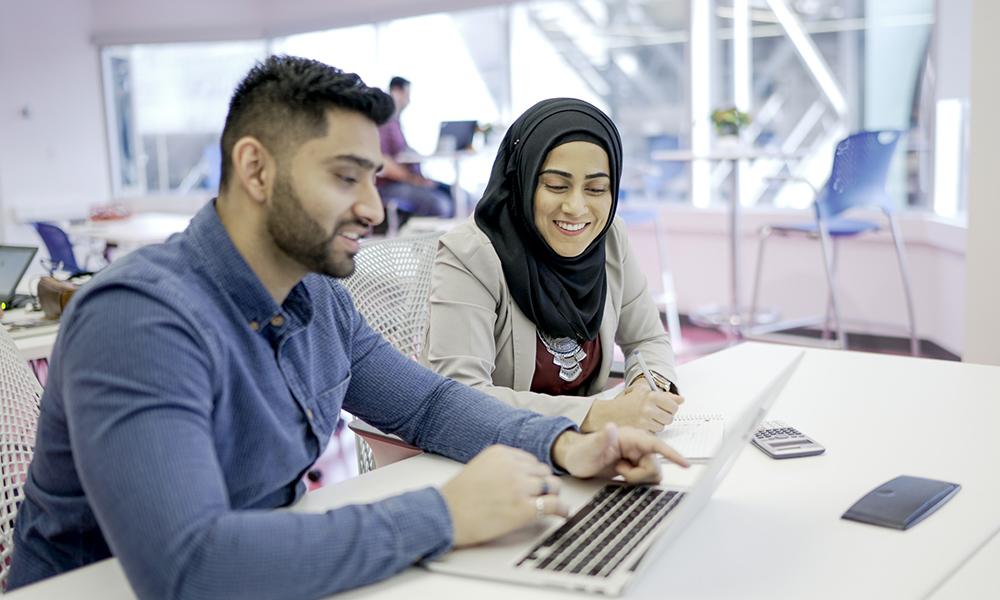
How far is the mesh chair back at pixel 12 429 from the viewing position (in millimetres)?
1198

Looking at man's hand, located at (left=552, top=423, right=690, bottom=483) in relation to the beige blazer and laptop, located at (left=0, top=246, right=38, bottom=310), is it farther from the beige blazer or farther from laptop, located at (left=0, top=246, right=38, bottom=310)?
laptop, located at (left=0, top=246, right=38, bottom=310)

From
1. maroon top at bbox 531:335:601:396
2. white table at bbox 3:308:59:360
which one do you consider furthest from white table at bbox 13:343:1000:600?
white table at bbox 3:308:59:360

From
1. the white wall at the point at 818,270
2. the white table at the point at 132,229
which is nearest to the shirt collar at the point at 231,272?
the white table at the point at 132,229

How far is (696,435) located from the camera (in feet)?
4.25

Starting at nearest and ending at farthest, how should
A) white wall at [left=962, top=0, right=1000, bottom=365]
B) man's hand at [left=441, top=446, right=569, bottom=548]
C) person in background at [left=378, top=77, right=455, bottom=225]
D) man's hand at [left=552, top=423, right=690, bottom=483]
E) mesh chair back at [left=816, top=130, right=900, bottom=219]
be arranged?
man's hand at [left=441, top=446, right=569, bottom=548] < man's hand at [left=552, top=423, right=690, bottom=483] < white wall at [left=962, top=0, right=1000, bottom=365] < mesh chair back at [left=816, top=130, right=900, bottom=219] < person in background at [left=378, top=77, right=455, bottom=225]

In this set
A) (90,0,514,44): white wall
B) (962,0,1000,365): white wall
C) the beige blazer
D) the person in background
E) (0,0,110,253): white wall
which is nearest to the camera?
the beige blazer

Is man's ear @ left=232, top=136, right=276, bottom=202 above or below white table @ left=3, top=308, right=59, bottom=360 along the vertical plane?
above

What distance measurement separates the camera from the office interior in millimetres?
4410

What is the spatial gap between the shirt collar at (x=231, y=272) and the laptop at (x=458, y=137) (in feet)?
17.2

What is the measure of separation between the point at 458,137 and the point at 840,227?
3.03 m

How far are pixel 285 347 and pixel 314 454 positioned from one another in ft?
0.49

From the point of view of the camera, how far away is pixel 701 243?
18.8ft

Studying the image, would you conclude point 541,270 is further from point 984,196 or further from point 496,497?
point 984,196

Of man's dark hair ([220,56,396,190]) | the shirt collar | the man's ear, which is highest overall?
man's dark hair ([220,56,396,190])
